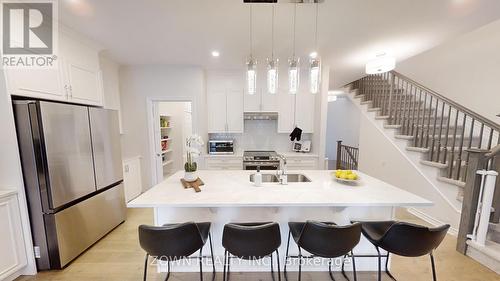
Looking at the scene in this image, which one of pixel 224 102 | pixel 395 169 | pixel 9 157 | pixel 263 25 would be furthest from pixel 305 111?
pixel 9 157

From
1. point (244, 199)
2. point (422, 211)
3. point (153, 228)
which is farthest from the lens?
point (422, 211)

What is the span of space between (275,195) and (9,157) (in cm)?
242

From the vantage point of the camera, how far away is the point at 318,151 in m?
3.87

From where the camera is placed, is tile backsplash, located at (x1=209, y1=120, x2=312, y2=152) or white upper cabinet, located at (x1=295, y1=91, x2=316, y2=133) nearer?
white upper cabinet, located at (x1=295, y1=91, x2=316, y2=133)

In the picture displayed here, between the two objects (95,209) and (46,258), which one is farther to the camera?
(95,209)

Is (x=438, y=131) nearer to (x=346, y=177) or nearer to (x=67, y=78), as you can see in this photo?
(x=346, y=177)

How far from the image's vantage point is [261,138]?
14.4 ft

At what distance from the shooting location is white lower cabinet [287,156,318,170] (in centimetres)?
392

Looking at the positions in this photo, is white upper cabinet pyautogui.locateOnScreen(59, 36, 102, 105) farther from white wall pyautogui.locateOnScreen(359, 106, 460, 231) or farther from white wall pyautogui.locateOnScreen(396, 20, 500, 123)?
white wall pyautogui.locateOnScreen(396, 20, 500, 123)

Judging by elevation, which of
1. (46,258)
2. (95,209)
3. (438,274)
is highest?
(95,209)

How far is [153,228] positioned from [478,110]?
5.43 m

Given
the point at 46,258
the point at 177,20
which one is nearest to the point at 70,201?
the point at 46,258

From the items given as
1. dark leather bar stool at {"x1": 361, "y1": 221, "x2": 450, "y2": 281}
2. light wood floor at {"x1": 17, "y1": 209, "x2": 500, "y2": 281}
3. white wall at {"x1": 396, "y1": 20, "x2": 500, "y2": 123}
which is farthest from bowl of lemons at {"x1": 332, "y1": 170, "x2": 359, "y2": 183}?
white wall at {"x1": 396, "y1": 20, "x2": 500, "y2": 123}

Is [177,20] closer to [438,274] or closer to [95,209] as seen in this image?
[95,209]
